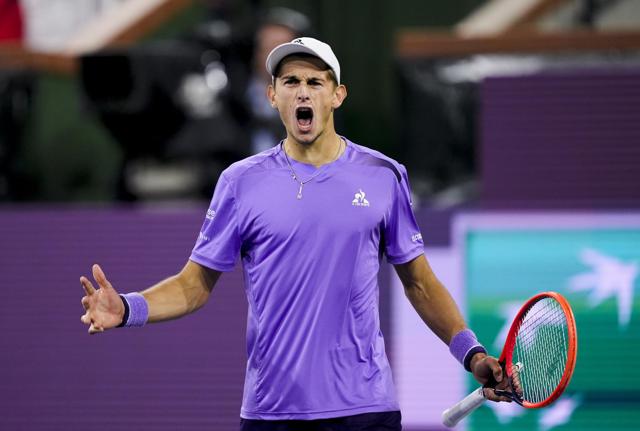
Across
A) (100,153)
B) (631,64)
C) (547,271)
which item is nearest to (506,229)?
(547,271)

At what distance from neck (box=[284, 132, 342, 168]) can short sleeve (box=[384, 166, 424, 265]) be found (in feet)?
0.79

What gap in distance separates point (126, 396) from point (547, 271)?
6.90ft

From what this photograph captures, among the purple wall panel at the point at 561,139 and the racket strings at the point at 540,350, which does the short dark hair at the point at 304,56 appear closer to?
the racket strings at the point at 540,350

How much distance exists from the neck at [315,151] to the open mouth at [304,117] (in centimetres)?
9

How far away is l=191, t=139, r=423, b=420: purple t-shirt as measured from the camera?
393 centimetres

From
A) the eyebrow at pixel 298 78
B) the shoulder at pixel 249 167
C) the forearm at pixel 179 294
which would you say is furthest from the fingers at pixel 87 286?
the eyebrow at pixel 298 78

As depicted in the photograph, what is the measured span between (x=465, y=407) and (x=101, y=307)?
3.87 feet

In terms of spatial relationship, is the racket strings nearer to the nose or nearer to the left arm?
the left arm

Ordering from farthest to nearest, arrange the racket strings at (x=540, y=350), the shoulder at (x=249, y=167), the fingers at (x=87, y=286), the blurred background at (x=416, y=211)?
1. the blurred background at (x=416, y=211)
2. the shoulder at (x=249, y=167)
3. the racket strings at (x=540, y=350)
4. the fingers at (x=87, y=286)

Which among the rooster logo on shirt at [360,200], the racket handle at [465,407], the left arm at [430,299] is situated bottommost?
the racket handle at [465,407]

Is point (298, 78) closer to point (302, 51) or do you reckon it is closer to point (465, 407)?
point (302, 51)

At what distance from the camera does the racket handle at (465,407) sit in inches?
157

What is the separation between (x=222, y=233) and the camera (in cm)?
410

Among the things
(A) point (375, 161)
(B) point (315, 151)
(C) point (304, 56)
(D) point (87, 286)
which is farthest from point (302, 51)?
(D) point (87, 286)
